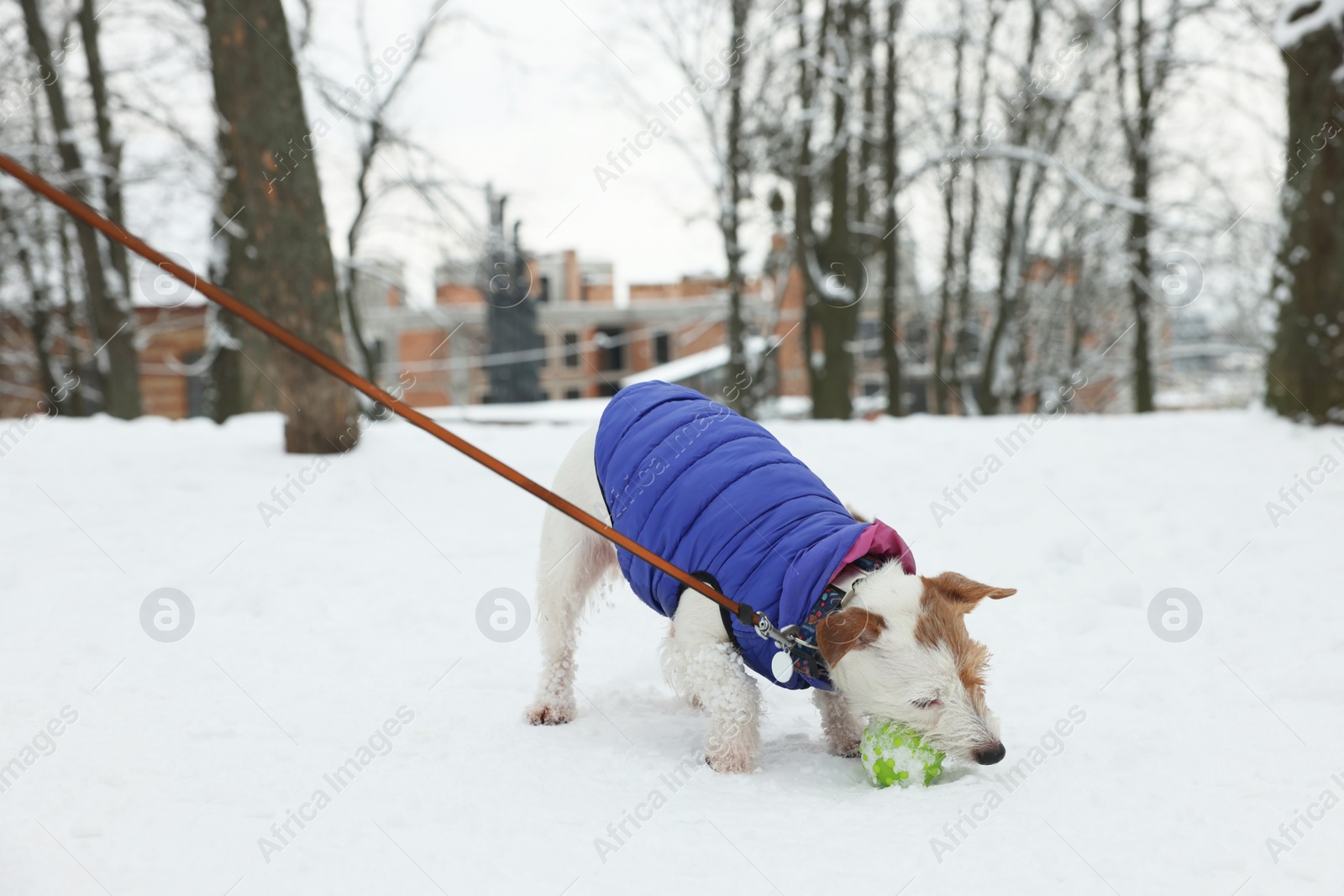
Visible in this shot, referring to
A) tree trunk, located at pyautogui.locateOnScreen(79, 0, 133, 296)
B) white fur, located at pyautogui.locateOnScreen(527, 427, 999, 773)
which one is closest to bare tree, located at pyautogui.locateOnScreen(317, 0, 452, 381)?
tree trunk, located at pyautogui.locateOnScreen(79, 0, 133, 296)

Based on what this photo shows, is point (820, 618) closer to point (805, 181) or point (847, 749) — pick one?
point (847, 749)

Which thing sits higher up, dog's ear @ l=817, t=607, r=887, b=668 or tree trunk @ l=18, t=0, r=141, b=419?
tree trunk @ l=18, t=0, r=141, b=419

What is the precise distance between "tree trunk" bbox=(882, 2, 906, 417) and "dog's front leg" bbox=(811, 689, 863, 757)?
43.0 ft

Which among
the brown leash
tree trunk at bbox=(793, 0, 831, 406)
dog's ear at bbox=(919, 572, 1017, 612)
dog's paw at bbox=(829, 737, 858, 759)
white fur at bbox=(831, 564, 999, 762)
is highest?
tree trunk at bbox=(793, 0, 831, 406)

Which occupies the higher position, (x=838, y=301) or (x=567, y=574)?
(x=838, y=301)

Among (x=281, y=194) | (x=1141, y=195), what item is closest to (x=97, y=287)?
(x=281, y=194)

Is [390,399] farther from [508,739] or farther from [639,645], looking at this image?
[639,645]

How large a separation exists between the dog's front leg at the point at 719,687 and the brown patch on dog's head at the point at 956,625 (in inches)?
27.1

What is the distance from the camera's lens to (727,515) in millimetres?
3385

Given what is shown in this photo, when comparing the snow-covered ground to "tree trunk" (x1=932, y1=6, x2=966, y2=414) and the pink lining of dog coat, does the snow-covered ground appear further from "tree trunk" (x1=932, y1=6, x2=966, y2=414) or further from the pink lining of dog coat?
"tree trunk" (x1=932, y1=6, x2=966, y2=414)

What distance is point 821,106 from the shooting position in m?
17.4

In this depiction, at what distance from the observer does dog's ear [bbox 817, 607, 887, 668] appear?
2961mm

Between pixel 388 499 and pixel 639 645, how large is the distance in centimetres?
312

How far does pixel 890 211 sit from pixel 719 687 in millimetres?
15178
